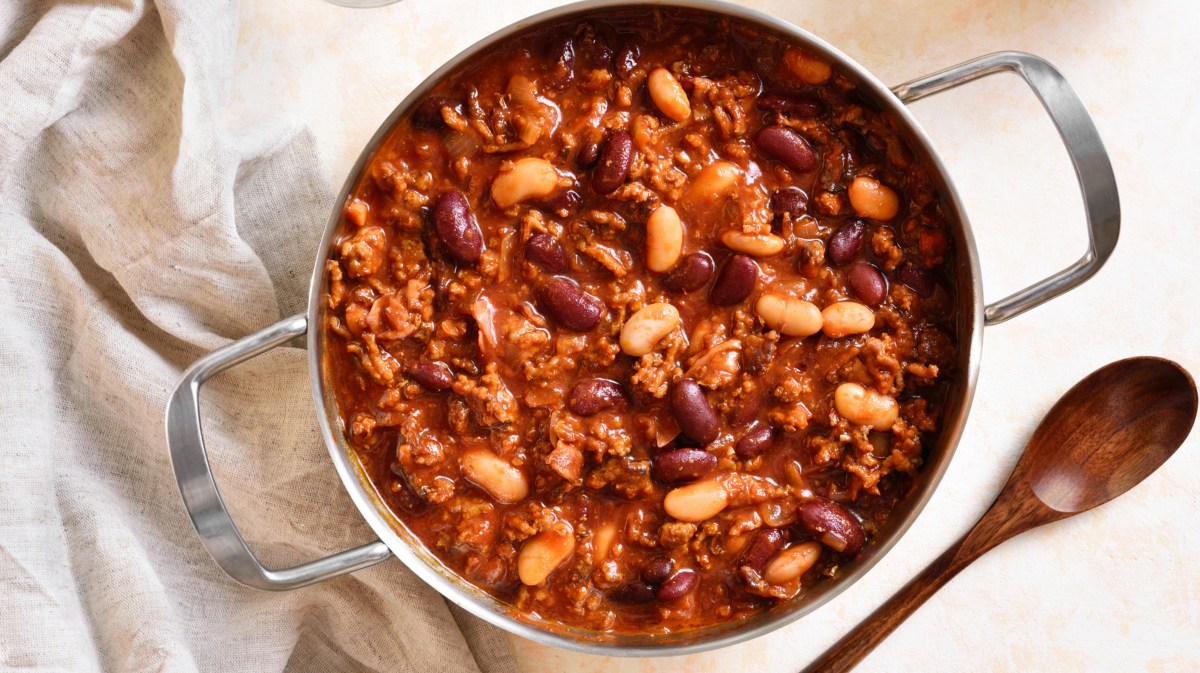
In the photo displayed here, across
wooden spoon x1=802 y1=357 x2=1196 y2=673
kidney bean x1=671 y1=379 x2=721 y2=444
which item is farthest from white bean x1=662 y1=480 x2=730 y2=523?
wooden spoon x1=802 y1=357 x2=1196 y2=673

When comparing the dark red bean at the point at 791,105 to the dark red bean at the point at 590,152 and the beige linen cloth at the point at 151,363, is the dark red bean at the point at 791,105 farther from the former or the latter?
the beige linen cloth at the point at 151,363

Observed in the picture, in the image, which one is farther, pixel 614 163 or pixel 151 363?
pixel 151 363

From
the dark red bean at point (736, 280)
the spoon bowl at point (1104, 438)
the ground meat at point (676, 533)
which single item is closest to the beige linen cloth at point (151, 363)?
the ground meat at point (676, 533)

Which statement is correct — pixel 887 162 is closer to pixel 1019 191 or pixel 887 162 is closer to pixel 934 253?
pixel 934 253

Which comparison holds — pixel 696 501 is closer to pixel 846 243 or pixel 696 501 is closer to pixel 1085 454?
pixel 846 243

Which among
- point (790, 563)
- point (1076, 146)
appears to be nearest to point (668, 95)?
point (1076, 146)

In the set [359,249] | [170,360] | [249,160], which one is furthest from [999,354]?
[170,360]
